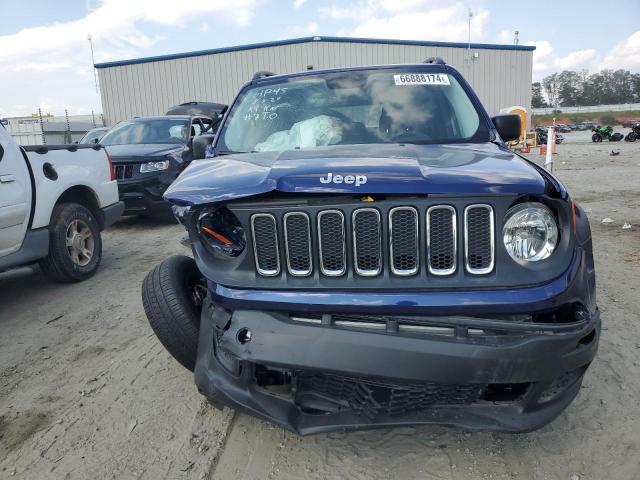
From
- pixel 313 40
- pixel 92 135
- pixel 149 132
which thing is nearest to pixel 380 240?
pixel 149 132

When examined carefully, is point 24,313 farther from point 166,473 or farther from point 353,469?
point 353,469

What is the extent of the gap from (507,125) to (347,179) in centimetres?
193

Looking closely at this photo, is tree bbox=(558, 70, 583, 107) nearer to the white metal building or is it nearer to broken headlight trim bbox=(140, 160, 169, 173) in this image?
the white metal building

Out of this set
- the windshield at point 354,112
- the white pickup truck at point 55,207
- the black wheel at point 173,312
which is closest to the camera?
the black wheel at point 173,312

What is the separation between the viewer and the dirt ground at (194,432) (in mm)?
2316

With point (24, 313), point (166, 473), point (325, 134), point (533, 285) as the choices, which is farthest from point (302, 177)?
point (24, 313)

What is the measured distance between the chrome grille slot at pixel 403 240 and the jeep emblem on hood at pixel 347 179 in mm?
170

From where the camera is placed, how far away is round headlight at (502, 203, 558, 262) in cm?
206

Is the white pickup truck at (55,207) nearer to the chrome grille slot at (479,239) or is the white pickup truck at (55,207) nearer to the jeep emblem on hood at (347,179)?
the jeep emblem on hood at (347,179)

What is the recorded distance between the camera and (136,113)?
29.4 m

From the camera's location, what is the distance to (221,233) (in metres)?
2.30

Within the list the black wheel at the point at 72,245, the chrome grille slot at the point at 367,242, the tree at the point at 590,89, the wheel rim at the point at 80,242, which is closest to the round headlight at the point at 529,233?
the chrome grille slot at the point at 367,242

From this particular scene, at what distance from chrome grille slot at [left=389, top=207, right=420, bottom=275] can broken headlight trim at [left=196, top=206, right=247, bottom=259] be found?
670mm

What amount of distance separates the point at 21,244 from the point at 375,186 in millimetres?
3937
